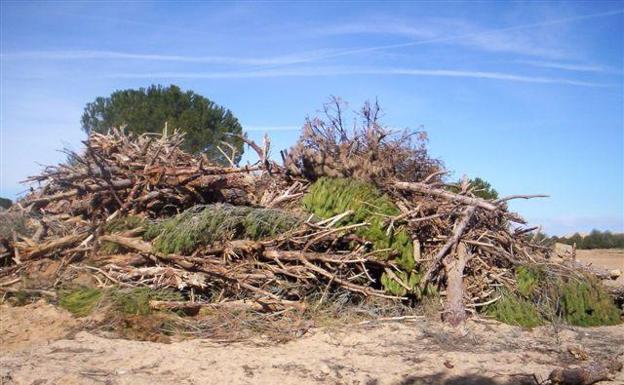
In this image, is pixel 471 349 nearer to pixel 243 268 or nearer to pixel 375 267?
pixel 375 267

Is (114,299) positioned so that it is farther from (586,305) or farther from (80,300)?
(586,305)

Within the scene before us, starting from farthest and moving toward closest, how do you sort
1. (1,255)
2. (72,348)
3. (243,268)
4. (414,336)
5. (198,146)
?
(198,146) → (1,255) → (243,268) → (414,336) → (72,348)

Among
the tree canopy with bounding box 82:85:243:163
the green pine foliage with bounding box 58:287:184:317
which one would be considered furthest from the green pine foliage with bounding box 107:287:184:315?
the tree canopy with bounding box 82:85:243:163

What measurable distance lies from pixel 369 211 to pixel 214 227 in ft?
6.28

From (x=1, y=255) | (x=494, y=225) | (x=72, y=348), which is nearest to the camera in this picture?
(x=72, y=348)

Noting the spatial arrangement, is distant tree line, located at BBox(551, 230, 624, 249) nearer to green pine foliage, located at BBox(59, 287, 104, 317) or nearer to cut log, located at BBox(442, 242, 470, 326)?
cut log, located at BBox(442, 242, 470, 326)

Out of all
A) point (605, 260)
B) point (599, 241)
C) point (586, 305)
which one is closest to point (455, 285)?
point (586, 305)

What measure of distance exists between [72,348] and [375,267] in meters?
3.60

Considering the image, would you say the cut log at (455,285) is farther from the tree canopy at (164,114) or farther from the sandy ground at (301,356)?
the tree canopy at (164,114)

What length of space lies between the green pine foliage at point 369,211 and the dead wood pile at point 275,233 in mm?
85

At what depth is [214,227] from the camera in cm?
728

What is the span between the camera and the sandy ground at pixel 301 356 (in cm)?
511

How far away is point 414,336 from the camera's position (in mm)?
6660

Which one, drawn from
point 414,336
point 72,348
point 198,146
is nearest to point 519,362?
point 414,336
